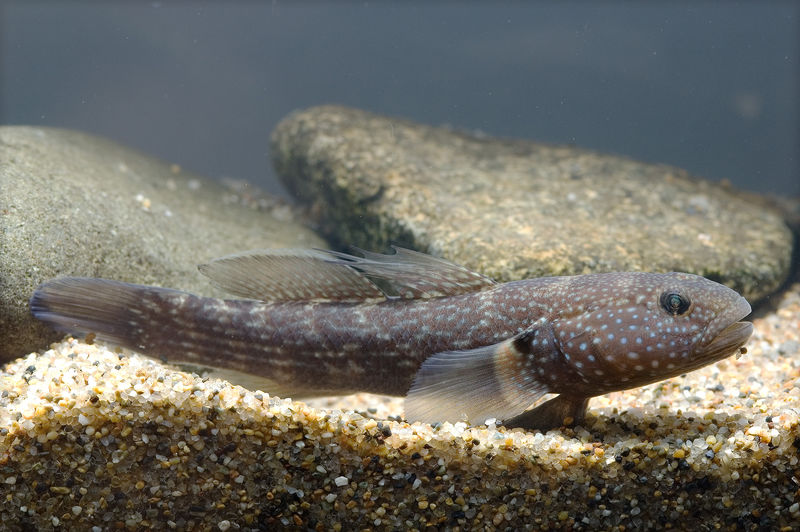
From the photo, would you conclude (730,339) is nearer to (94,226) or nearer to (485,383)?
(485,383)

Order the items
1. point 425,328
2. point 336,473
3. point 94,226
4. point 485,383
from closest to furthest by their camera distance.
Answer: point 336,473
point 485,383
point 425,328
point 94,226

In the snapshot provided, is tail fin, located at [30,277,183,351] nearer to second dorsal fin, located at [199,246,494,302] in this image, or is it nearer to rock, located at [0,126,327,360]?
rock, located at [0,126,327,360]

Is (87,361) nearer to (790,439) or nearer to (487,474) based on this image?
(487,474)

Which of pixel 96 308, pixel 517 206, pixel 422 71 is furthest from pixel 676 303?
pixel 422 71

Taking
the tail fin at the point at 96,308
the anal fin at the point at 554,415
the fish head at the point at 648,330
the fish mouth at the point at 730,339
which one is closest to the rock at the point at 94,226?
the tail fin at the point at 96,308

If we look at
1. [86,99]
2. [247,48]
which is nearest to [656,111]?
[247,48]

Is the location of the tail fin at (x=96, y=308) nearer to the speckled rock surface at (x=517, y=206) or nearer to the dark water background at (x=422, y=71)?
the speckled rock surface at (x=517, y=206)
